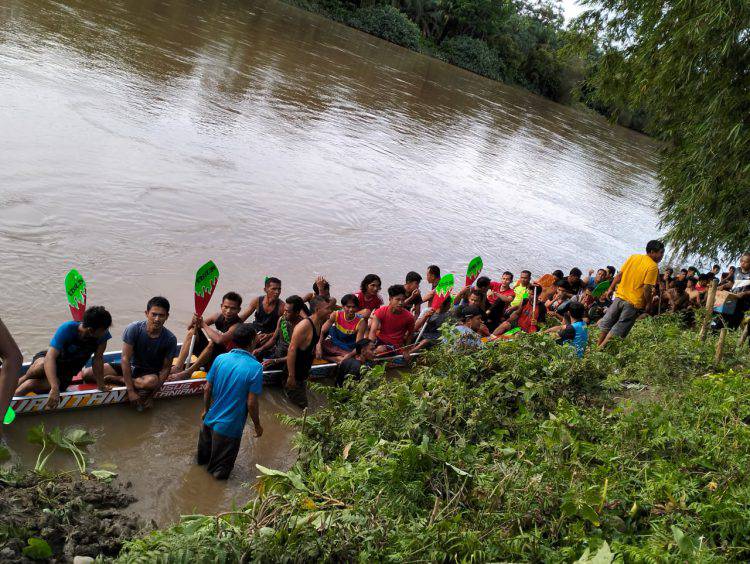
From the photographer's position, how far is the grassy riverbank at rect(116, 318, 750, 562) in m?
4.11

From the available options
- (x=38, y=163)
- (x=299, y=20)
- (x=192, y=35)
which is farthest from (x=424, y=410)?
(x=299, y=20)

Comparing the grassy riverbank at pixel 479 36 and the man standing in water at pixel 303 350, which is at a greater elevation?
the grassy riverbank at pixel 479 36

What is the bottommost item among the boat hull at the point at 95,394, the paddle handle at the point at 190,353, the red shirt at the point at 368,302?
the boat hull at the point at 95,394

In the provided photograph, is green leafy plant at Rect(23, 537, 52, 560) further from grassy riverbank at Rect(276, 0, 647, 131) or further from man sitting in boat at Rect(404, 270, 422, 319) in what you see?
grassy riverbank at Rect(276, 0, 647, 131)

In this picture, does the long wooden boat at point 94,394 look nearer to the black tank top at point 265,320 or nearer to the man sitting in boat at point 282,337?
the man sitting in boat at point 282,337

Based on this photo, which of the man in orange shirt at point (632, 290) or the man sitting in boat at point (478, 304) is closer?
the man in orange shirt at point (632, 290)

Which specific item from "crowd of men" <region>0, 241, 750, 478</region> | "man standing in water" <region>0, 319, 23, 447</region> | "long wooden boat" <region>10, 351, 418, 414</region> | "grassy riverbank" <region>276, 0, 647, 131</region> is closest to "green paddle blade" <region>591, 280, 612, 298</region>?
"crowd of men" <region>0, 241, 750, 478</region>

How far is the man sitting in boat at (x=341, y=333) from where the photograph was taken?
8648mm

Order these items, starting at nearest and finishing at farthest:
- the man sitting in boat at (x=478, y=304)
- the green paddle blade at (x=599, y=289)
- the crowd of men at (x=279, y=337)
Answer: the crowd of men at (x=279, y=337)
the man sitting in boat at (x=478, y=304)
the green paddle blade at (x=599, y=289)

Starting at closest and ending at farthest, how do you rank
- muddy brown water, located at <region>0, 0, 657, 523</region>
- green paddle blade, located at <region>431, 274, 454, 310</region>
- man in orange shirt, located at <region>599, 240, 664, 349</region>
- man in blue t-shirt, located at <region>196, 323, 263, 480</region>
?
man in blue t-shirt, located at <region>196, 323, 263, 480</region>, muddy brown water, located at <region>0, 0, 657, 523</region>, man in orange shirt, located at <region>599, 240, 664, 349</region>, green paddle blade, located at <region>431, 274, 454, 310</region>

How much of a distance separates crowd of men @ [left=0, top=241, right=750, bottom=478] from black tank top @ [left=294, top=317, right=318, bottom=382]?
16mm

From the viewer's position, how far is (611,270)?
14.2m

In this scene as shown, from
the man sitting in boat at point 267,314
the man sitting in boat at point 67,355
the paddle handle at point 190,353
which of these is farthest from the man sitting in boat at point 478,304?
the man sitting in boat at point 67,355

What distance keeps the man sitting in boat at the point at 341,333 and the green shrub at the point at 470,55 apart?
5248 centimetres
